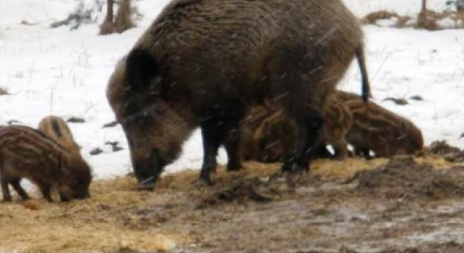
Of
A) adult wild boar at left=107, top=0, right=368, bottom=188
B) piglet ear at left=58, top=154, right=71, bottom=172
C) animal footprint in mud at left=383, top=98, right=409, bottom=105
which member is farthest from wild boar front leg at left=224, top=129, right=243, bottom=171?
animal footprint in mud at left=383, top=98, right=409, bottom=105

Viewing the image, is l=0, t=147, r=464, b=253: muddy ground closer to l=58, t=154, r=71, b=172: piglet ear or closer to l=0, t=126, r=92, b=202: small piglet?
l=0, t=126, r=92, b=202: small piglet

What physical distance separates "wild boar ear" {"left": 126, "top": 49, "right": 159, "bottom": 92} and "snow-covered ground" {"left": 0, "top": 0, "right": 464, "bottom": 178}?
1686 mm

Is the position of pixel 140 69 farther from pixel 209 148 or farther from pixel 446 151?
pixel 446 151

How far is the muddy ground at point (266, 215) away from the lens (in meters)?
8.12

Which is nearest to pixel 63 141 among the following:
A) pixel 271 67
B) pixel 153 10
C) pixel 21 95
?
pixel 271 67

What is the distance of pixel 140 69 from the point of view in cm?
1069

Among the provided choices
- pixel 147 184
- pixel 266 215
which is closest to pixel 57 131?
pixel 147 184

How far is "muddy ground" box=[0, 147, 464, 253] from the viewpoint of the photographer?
8125mm

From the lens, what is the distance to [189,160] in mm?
12859

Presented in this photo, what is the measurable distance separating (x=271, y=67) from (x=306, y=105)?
463 millimetres

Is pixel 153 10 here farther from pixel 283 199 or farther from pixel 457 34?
pixel 283 199

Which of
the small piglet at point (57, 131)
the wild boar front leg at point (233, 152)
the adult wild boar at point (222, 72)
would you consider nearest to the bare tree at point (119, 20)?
the small piglet at point (57, 131)

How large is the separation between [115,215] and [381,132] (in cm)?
359

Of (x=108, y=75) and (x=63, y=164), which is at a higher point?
(x=63, y=164)
